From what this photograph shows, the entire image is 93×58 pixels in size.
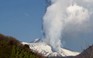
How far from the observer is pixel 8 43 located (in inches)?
2061

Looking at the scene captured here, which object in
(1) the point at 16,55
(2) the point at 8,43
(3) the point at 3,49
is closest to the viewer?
(1) the point at 16,55

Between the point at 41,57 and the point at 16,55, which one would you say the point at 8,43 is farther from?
the point at 16,55

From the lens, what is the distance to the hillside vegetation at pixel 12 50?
44.2 m

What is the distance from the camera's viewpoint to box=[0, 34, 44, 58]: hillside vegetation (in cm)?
4417

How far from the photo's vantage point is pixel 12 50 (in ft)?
147

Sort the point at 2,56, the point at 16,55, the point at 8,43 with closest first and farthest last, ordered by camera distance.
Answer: the point at 16,55, the point at 2,56, the point at 8,43

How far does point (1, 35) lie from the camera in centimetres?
5731

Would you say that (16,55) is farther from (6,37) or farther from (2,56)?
(6,37)

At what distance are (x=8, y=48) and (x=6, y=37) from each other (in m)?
6.57

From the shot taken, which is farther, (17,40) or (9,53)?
(17,40)

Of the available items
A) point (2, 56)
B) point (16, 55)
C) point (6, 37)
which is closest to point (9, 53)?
point (2, 56)

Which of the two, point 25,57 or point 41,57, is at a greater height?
point 25,57

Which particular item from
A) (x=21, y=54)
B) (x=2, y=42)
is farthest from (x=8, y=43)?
(x=21, y=54)

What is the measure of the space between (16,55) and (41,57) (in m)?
10.2
